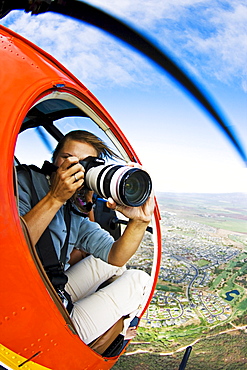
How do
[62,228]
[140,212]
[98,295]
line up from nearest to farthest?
1. [62,228]
2. [140,212]
3. [98,295]

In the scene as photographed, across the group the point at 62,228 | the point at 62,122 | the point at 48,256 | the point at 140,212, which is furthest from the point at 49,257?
the point at 62,122

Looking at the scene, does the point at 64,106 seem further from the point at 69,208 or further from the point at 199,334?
the point at 199,334

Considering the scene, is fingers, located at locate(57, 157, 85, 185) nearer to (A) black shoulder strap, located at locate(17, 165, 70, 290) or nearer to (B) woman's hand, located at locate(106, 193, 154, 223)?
(A) black shoulder strap, located at locate(17, 165, 70, 290)

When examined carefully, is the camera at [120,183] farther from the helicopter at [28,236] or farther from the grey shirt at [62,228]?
the helicopter at [28,236]

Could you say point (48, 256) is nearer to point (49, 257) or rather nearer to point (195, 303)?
point (49, 257)

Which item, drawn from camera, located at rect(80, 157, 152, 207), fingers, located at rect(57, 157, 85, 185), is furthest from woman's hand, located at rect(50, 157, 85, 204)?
camera, located at rect(80, 157, 152, 207)

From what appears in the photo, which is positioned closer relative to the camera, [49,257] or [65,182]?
[65,182]
